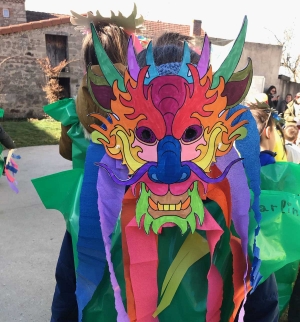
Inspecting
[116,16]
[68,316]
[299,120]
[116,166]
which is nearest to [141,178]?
[116,166]

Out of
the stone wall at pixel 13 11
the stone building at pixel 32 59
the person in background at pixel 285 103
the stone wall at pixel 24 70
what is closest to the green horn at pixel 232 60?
the person in background at pixel 285 103

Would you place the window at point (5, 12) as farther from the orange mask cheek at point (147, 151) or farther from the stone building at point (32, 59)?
the orange mask cheek at point (147, 151)

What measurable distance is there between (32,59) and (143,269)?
1029 cm

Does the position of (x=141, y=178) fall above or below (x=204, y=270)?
above

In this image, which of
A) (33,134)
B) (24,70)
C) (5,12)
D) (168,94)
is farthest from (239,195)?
(5,12)

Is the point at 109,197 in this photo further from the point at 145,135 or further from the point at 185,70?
the point at 185,70

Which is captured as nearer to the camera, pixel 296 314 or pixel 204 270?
pixel 204 270

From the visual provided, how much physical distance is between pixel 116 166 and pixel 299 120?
493 centimetres

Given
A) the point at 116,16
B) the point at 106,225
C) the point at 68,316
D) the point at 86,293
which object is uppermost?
the point at 116,16

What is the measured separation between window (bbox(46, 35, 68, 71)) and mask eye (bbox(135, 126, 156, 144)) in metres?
10.4

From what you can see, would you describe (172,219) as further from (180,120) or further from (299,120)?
(299,120)

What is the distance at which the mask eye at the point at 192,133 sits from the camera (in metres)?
0.60

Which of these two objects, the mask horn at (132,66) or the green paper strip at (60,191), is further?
the green paper strip at (60,191)

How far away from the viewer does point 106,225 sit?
63 cm
